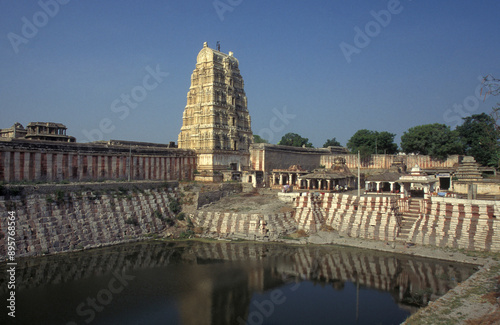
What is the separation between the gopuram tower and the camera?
38.5m

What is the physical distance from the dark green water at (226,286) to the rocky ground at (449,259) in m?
0.92

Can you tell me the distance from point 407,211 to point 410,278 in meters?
9.73

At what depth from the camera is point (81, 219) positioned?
81.0 feet

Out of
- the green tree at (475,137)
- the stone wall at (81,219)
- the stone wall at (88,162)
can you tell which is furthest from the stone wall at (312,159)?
the stone wall at (81,219)

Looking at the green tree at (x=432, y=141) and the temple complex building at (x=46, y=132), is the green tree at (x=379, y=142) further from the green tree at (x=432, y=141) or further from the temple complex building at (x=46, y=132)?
the temple complex building at (x=46, y=132)

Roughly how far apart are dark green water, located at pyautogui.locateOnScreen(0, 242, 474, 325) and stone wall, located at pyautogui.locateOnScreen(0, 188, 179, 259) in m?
1.16

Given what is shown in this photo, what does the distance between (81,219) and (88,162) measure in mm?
7233

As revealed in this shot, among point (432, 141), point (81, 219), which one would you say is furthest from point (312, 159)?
point (81, 219)

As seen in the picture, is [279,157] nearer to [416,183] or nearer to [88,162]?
[416,183]

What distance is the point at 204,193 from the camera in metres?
32.0

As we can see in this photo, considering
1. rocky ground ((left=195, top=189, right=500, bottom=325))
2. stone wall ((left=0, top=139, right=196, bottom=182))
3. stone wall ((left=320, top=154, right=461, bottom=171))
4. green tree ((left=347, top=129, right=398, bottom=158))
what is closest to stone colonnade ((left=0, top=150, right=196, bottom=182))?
stone wall ((left=0, top=139, right=196, bottom=182))

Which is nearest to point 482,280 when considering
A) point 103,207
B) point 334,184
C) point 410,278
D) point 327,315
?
point 410,278

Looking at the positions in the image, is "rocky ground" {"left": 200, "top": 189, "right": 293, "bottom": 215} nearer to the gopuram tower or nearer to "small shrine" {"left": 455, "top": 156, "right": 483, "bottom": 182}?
the gopuram tower

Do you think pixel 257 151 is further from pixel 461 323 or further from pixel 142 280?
pixel 461 323
